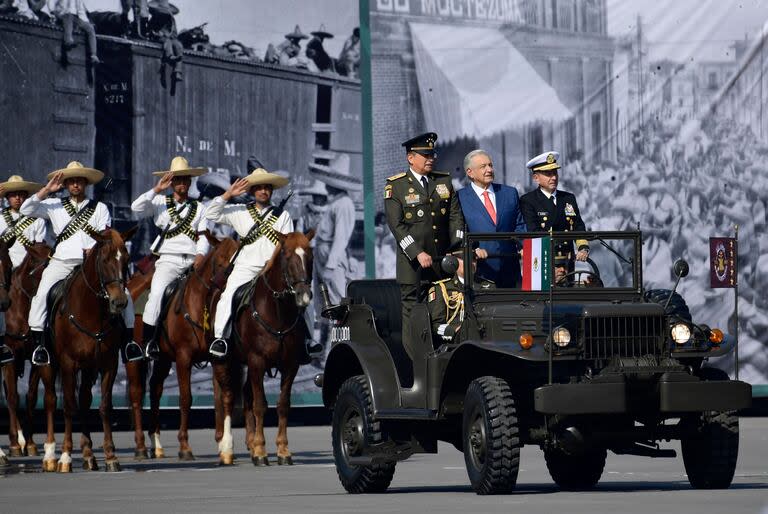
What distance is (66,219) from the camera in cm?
2153

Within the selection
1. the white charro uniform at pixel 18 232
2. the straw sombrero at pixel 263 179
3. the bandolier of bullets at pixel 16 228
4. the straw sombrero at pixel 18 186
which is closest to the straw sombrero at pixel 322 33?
the straw sombrero at pixel 18 186

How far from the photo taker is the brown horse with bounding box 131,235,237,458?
22.4 meters

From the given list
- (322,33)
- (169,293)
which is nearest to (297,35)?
(322,33)

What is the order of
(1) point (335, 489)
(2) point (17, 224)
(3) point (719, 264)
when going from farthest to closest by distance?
(3) point (719, 264), (2) point (17, 224), (1) point (335, 489)

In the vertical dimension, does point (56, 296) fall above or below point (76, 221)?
below

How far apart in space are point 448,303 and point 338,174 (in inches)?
615

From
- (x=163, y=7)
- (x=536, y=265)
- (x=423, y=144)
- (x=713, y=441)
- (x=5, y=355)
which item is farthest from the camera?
(x=163, y=7)

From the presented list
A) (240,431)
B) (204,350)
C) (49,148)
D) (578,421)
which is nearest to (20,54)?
(49,148)

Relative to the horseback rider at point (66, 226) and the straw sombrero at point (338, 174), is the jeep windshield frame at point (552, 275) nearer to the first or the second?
the horseback rider at point (66, 226)

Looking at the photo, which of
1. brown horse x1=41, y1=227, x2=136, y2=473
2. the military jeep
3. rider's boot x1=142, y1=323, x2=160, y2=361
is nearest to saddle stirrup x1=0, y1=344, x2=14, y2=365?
brown horse x1=41, y1=227, x2=136, y2=473

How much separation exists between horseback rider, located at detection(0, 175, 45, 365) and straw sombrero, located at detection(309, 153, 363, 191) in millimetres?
6694

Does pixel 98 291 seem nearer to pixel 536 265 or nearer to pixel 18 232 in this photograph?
pixel 18 232

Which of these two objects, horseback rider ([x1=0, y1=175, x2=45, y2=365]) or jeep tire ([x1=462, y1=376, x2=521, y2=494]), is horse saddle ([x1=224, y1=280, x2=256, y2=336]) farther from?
jeep tire ([x1=462, y1=376, x2=521, y2=494])

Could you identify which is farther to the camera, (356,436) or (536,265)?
(356,436)
